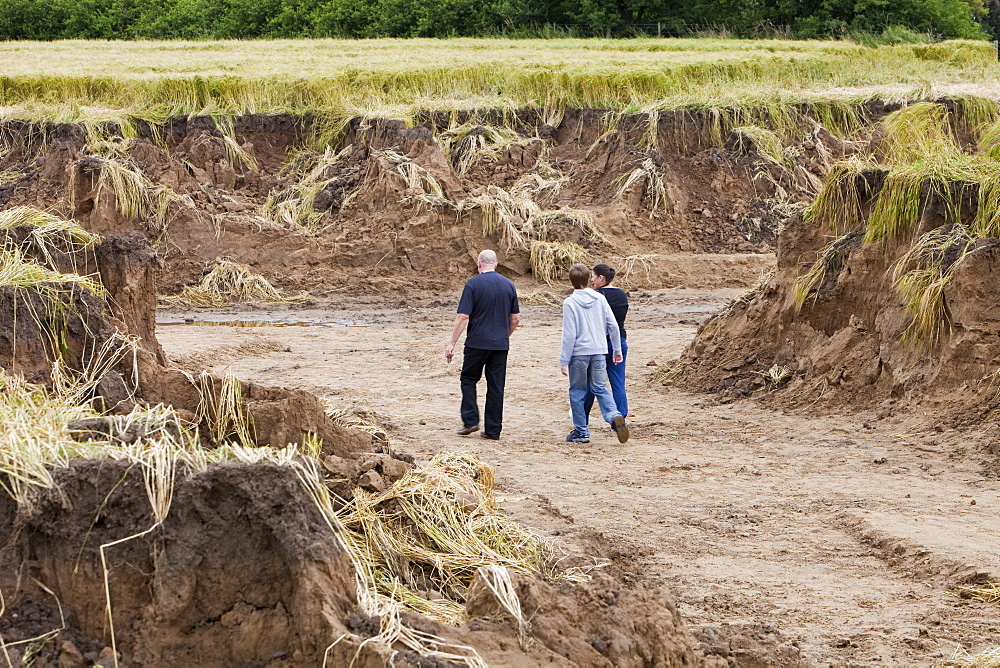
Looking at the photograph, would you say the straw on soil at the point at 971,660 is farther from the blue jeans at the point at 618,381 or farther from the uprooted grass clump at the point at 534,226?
the uprooted grass clump at the point at 534,226

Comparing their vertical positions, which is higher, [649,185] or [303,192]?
[649,185]

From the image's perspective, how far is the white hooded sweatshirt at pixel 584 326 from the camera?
29.6 feet

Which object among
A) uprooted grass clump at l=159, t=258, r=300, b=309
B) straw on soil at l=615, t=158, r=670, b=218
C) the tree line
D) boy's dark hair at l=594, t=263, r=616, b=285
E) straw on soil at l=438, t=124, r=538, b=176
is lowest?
uprooted grass clump at l=159, t=258, r=300, b=309

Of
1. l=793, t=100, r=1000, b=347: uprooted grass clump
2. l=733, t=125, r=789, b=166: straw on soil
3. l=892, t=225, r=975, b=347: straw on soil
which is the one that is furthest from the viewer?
l=733, t=125, r=789, b=166: straw on soil

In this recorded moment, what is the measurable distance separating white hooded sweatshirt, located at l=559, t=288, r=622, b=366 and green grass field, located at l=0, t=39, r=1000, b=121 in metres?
14.2

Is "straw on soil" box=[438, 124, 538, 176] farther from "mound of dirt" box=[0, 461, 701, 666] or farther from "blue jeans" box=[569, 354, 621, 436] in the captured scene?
"mound of dirt" box=[0, 461, 701, 666]

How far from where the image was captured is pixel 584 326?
9031mm

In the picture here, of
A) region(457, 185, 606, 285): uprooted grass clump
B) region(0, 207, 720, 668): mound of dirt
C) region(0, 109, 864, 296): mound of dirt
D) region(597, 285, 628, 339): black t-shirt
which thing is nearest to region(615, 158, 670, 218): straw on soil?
region(0, 109, 864, 296): mound of dirt

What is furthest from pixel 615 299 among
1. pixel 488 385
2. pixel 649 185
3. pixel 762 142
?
pixel 762 142

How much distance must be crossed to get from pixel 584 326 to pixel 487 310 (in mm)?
809

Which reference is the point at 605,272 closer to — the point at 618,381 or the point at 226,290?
the point at 618,381

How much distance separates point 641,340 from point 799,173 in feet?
31.6

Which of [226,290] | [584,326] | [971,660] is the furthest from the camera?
[226,290]

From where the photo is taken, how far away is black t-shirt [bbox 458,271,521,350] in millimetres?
9312
